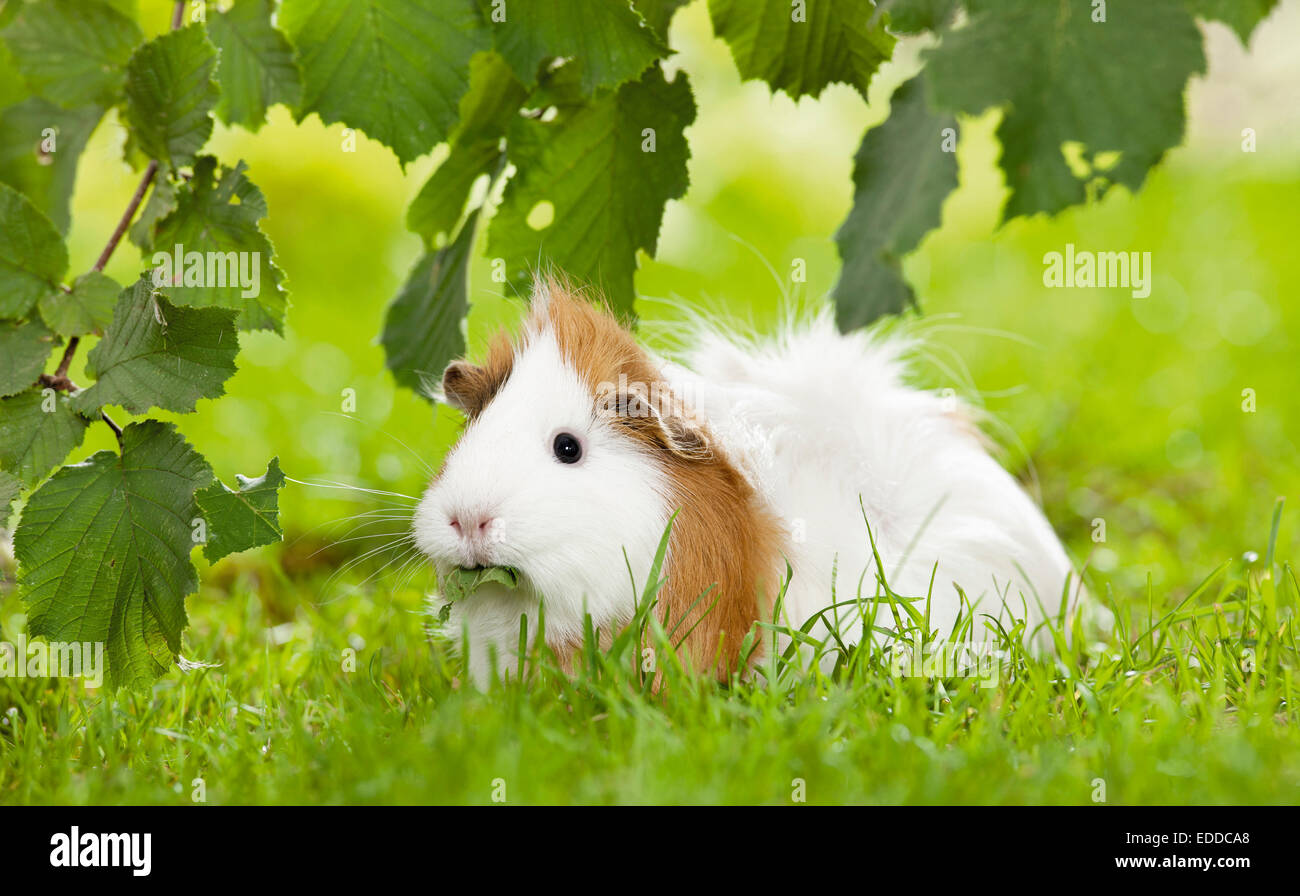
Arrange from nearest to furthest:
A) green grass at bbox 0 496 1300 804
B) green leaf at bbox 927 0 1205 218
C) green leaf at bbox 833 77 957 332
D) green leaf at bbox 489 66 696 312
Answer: green leaf at bbox 927 0 1205 218 → green grass at bbox 0 496 1300 804 → green leaf at bbox 833 77 957 332 → green leaf at bbox 489 66 696 312

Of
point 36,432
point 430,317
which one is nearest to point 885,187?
point 430,317

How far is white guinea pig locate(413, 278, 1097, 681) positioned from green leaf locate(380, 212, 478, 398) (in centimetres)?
21

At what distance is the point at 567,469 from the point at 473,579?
271mm

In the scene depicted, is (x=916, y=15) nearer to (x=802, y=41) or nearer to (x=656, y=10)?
(x=802, y=41)

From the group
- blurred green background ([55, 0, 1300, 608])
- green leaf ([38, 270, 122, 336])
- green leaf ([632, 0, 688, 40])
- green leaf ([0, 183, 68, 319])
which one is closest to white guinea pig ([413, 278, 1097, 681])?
blurred green background ([55, 0, 1300, 608])

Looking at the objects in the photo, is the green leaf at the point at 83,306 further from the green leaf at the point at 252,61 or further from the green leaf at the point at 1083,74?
the green leaf at the point at 1083,74

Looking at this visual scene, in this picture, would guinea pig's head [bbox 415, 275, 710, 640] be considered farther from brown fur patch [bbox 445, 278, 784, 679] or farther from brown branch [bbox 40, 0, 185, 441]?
brown branch [bbox 40, 0, 185, 441]

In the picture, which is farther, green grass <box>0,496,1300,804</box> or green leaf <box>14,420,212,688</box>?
green leaf <box>14,420,212,688</box>

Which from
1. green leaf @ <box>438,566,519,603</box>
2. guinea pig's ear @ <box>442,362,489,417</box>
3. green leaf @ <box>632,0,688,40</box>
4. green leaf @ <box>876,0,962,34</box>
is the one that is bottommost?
green leaf @ <box>438,566,519,603</box>

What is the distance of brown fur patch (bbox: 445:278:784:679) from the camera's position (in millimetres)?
2260

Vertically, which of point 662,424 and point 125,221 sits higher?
point 125,221

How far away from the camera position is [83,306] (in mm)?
2166

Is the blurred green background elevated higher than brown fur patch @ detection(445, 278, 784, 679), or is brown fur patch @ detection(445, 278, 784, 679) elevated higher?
the blurred green background
